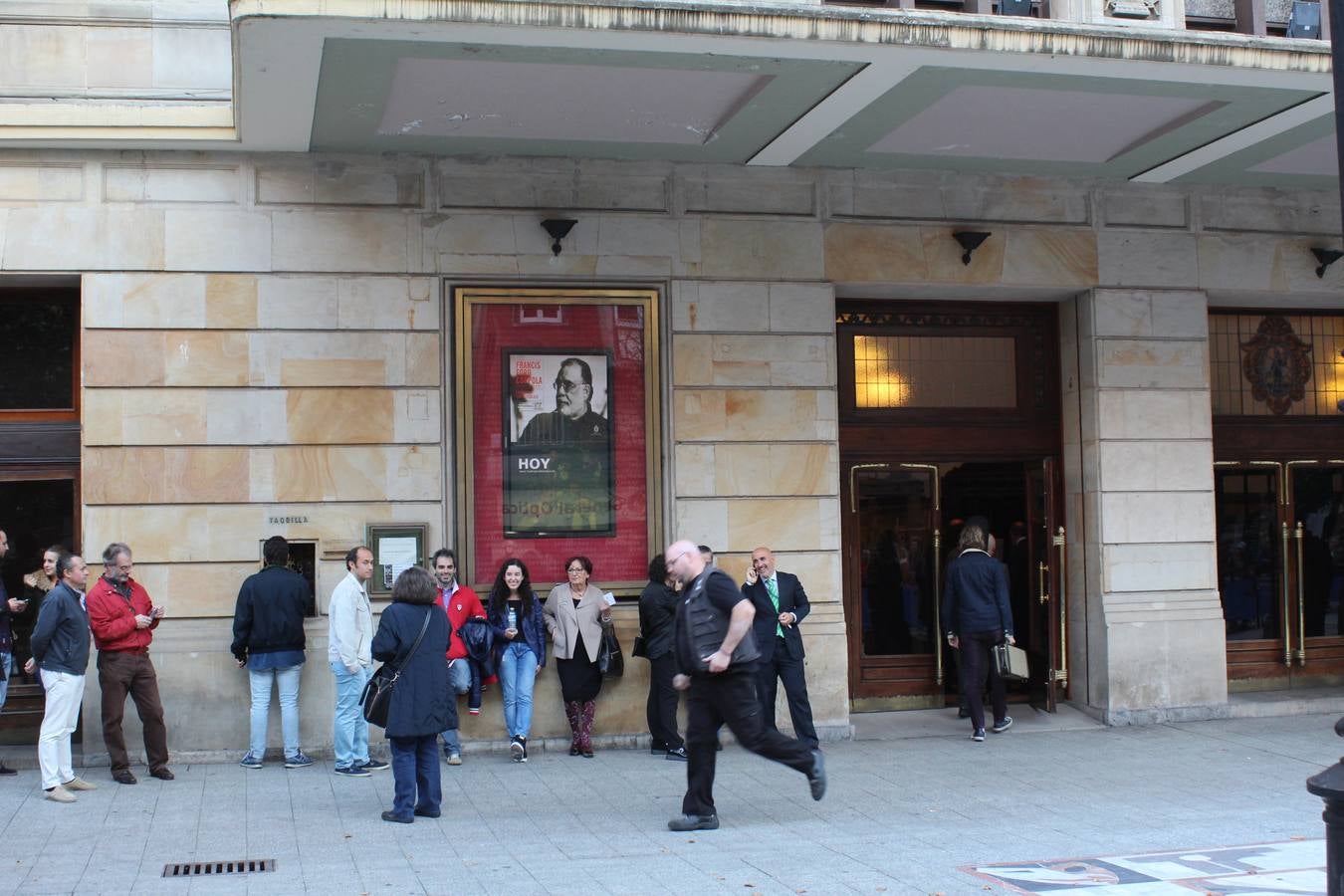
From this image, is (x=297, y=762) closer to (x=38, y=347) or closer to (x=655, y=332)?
(x=38, y=347)

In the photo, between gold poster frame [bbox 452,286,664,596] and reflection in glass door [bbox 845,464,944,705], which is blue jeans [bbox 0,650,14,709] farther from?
reflection in glass door [bbox 845,464,944,705]

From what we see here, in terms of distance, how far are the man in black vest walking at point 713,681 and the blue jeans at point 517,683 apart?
9.72ft

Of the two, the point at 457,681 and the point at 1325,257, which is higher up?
the point at 1325,257

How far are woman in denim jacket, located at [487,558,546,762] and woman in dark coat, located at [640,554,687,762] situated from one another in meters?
0.90

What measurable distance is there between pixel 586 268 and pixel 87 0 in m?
4.67

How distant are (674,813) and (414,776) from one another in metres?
1.71

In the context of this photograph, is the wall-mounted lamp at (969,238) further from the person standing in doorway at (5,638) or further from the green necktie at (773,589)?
the person standing in doorway at (5,638)

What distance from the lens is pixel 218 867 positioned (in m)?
8.07

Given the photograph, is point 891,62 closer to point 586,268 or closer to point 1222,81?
point 1222,81

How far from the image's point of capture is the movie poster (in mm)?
12352

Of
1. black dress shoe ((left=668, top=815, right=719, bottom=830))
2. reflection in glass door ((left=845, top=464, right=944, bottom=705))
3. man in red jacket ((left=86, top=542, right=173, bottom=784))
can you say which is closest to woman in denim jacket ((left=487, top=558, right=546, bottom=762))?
man in red jacket ((left=86, top=542, right=173, bottom=784))

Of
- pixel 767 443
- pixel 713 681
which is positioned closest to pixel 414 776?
pixel 713 681

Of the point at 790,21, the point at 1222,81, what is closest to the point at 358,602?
the point at 790,21

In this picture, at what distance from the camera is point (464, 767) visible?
11.3 metres
